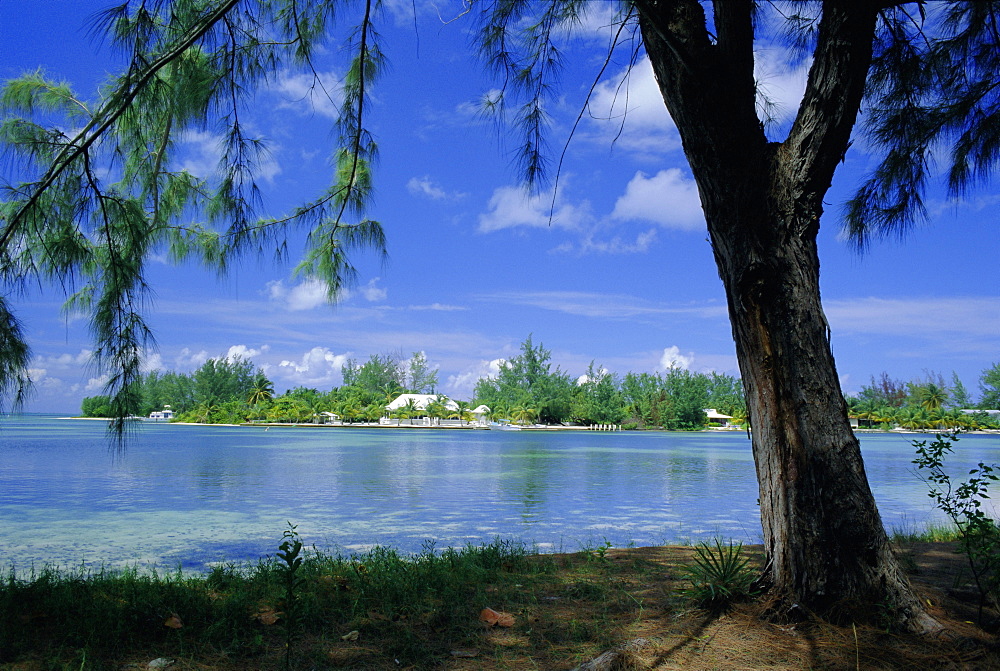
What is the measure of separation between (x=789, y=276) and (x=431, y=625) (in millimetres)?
2026

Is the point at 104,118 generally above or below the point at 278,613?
above

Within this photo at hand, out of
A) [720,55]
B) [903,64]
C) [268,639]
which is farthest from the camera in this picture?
[903,64]

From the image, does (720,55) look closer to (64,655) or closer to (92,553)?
(64,655)

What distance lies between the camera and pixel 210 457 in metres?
17.9

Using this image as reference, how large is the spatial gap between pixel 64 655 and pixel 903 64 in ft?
17.8

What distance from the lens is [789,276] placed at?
2430mm

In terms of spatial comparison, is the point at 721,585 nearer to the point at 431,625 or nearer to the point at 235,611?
the point at 431,625

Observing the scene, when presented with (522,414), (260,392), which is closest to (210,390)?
(260,392)

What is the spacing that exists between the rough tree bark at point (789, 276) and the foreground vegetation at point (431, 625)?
0.21 metres

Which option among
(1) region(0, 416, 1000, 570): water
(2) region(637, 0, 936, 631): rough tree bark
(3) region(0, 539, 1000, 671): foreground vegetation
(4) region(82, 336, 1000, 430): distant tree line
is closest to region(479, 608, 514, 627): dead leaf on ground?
(3) region(0, 539, 1000, 671): foreground vegetation

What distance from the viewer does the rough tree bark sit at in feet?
7.55

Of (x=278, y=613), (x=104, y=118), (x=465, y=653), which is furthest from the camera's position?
(x=104, y=118)

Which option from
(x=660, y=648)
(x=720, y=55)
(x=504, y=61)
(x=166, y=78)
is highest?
(x=504, y=61)

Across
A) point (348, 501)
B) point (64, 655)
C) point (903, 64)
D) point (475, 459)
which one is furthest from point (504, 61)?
point (475, 459)
